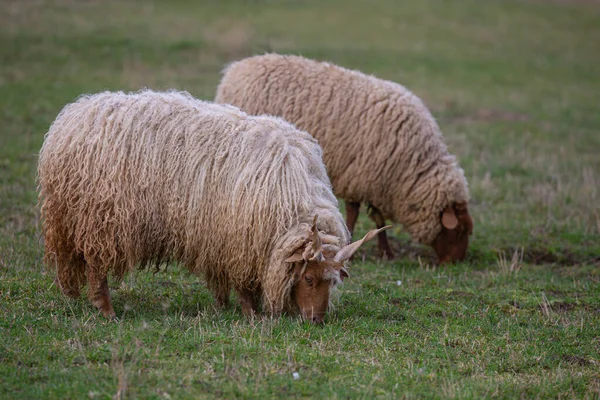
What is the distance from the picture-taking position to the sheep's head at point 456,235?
33.4 feet

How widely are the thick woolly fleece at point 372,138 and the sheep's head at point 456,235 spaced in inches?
3.8

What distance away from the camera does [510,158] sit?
14812 millimetres

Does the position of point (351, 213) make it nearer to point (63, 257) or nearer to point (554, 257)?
point (554, 257)

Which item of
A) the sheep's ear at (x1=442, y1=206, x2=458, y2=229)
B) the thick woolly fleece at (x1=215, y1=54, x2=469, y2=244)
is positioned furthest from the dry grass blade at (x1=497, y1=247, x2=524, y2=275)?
the thick woolly fleece at (x1=215, y1=54, x2=469, y2=244)

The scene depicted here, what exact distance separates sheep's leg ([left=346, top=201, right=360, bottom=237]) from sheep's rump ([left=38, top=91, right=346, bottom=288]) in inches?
126

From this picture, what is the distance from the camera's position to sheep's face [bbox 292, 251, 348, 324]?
686 centimetres

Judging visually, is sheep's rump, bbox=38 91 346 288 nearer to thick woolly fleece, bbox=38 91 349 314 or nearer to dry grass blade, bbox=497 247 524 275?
thick woolly fleece, bbox=38 91 349 314

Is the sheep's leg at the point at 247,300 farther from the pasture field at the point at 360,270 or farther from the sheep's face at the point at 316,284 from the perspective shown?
the sheep's face at the point at 316,284

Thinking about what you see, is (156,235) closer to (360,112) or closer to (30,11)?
(360,112)

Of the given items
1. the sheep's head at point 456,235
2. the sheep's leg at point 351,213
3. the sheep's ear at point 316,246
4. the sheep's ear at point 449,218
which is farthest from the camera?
the sheep's leg at point 351,213

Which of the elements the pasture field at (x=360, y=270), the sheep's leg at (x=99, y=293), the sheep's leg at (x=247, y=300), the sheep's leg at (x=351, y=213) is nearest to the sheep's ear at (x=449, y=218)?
the pasture field at (x=360, y=270)

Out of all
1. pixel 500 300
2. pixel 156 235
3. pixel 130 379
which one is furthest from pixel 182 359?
pixel 500 300

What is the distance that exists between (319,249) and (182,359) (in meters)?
1.57

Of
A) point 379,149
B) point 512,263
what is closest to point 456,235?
point 512,263
